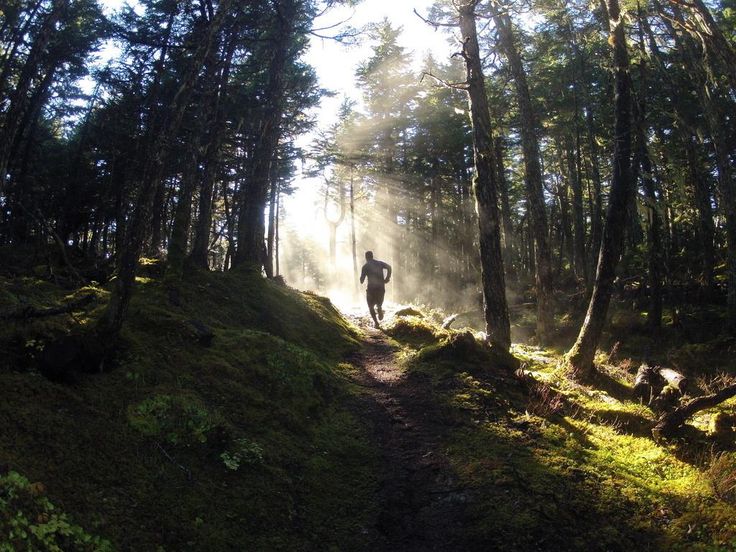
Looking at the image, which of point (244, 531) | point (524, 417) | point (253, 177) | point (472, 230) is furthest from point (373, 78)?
point (244, 531)

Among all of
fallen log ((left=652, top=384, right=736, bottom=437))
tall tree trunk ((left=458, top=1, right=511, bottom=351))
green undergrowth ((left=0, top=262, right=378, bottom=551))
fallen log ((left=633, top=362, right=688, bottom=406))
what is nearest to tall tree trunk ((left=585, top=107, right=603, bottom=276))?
tall tree trunk ((left=458, top=1, right=511, bottom=351))

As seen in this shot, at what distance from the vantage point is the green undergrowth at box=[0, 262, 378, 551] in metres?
3.68

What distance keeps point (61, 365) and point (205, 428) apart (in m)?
1.65

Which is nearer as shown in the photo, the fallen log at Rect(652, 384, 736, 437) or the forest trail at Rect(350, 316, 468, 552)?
the forest trail at Rect(350, 316, 468, 552)

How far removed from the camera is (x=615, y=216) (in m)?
9.41

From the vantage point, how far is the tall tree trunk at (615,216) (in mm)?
9359

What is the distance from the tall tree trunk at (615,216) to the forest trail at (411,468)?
3911 millimetres

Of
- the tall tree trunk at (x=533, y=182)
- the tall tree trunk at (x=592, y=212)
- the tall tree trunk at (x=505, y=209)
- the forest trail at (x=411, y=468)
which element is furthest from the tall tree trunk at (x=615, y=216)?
the tall tree trunk at (x=505, y=209)

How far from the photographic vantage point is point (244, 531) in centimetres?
413

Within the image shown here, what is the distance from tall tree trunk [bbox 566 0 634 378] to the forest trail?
12.8 feet

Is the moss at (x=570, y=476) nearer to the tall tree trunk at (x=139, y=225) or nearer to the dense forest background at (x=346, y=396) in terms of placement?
the dense forest background at (x=346, y=396)

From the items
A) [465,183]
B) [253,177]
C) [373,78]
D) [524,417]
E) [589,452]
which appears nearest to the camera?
[589,452]

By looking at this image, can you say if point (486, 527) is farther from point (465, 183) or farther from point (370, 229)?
point (370, 229)

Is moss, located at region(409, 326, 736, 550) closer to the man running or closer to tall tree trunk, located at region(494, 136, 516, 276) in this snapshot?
the man running
